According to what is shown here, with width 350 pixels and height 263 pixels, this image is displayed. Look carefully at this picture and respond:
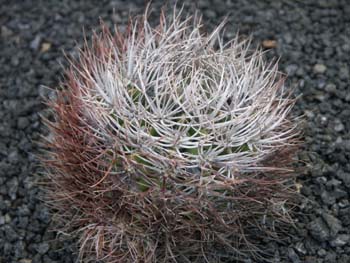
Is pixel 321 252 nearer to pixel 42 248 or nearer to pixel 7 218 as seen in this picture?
pixel 42 248

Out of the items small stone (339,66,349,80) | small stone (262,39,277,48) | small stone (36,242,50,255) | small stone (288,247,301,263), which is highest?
small stone (339,66,349,80)

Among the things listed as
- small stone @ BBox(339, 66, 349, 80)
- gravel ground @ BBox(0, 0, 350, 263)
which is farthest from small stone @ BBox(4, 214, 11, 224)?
small stone @ BBox(339, 66, 349, 80)

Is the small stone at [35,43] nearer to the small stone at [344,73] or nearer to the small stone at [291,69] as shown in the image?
the small stone at [291,69]

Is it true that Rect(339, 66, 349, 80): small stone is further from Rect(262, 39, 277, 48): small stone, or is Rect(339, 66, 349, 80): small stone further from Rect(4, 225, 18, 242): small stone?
Rect(4, 225, 18, 242): small stone

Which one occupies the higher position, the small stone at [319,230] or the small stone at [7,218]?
the small stone at [319,230]

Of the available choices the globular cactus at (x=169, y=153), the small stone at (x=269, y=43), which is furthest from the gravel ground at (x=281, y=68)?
the globular cactus at (x=169, y=153)

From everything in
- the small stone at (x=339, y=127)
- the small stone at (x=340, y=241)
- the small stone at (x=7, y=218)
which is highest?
the small stone at (x=339, y=127)

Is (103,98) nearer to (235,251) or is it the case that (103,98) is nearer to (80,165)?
(80,165)
